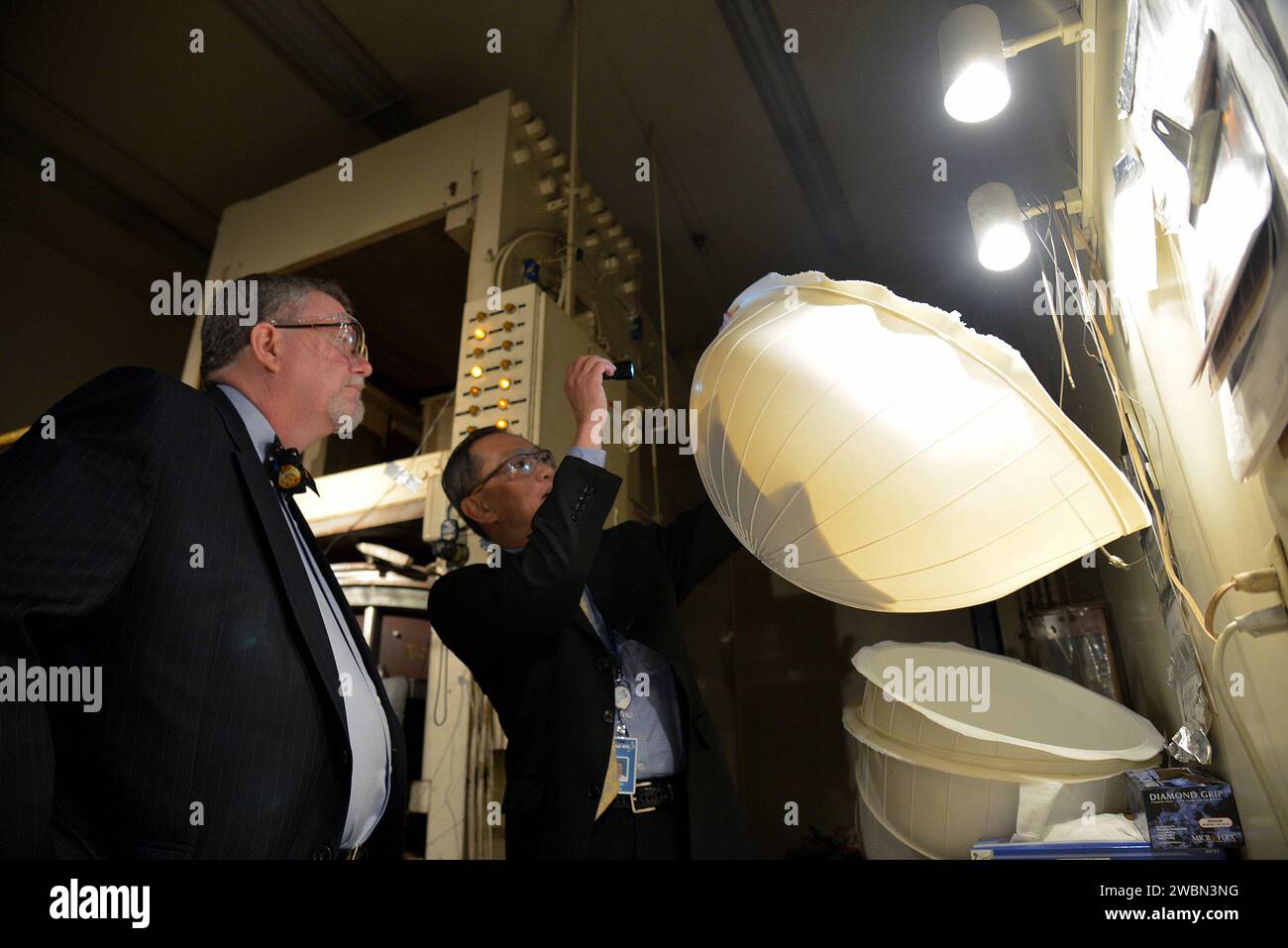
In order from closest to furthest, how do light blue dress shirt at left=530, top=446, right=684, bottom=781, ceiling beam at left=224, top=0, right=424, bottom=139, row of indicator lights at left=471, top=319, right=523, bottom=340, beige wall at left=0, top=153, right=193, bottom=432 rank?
light blue dress shirt at left=530, top=446, right=684, bottom=781 < row of indicator lights at left=471, top=319, right=523, bottom=340 < ceiling beam at left=224, top=0, right=424, bottom=139 < beige wall at left=0, top=153, right=193, bottom=432

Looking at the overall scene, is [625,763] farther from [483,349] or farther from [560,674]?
[483,349]

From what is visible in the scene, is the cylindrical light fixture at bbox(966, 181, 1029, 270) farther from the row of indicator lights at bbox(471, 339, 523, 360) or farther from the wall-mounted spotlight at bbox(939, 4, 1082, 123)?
the row of indicator lights at bbox(471, 339, 523, 360)

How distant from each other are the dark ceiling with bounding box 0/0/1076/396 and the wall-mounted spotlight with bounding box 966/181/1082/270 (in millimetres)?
805

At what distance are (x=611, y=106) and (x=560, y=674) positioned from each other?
2652 millimetres

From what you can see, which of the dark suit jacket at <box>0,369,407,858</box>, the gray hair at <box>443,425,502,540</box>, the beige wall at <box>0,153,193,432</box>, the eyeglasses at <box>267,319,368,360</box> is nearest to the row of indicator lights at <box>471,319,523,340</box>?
the gray hair at <box>443,425,502,540</box>

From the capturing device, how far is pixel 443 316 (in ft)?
13.0

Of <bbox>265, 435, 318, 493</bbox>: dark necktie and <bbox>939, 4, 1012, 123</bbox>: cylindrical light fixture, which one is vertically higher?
<bbox>939, 4, 1012, 123</bbox>: cylindrical light fixture

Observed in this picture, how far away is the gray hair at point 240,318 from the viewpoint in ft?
4.35

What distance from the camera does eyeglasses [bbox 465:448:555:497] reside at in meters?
1.92

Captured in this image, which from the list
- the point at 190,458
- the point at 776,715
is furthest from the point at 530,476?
the point at 776,715

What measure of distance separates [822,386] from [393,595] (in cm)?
210

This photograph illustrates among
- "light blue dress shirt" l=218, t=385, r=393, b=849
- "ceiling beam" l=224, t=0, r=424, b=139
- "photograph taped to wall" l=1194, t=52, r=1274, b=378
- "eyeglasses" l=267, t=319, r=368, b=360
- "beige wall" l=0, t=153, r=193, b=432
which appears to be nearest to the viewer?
"photograph taped to wall" l=1194, t=52, r=1274, b=378

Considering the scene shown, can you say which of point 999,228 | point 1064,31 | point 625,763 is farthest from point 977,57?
point 625,763
